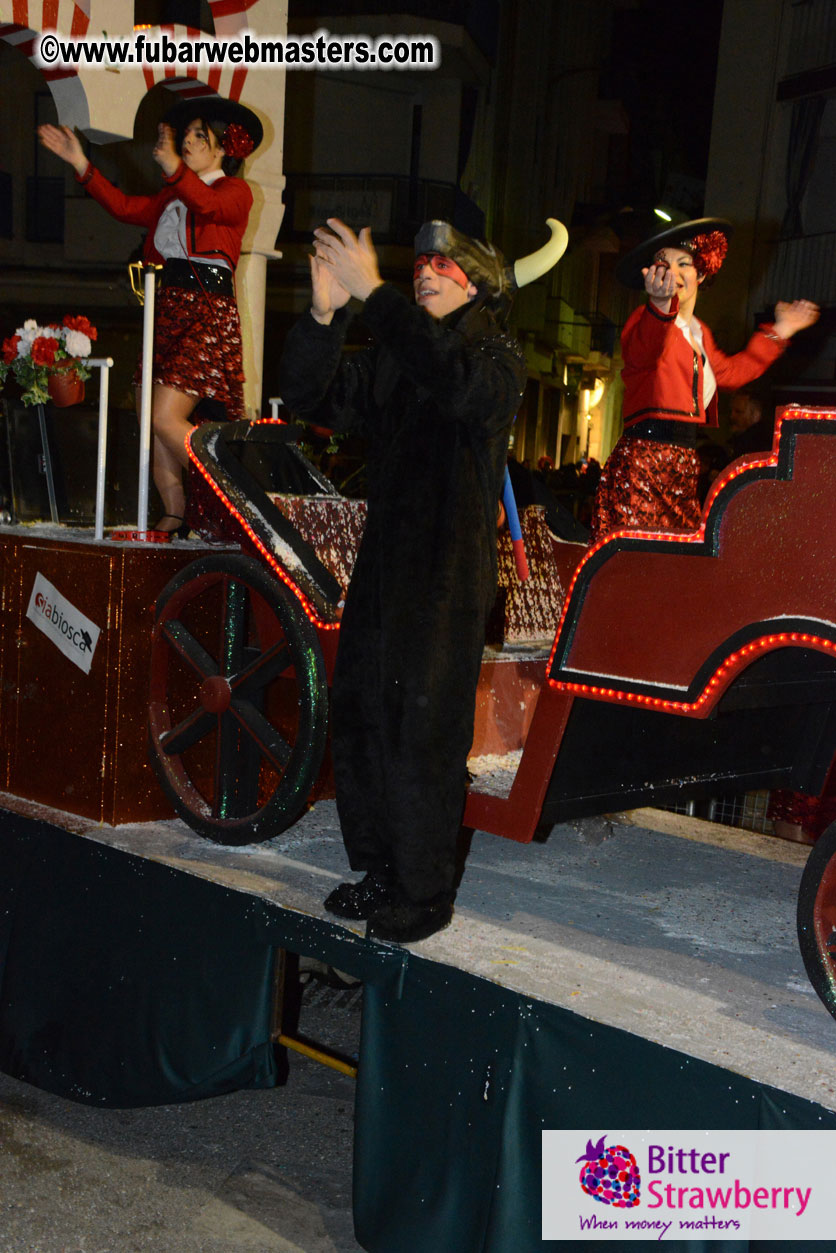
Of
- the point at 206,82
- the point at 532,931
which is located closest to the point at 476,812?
the point at 532,931

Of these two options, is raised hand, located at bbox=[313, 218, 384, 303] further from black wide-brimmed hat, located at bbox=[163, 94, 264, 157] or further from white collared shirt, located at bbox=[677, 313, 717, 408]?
black wide-brimmed hat, located at bbox=[163, 94, 264, 157]

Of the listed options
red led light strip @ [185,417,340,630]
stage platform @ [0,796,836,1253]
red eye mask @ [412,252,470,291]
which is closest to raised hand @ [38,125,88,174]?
red led light strip @ [185,417,340,630]

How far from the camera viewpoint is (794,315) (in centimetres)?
336

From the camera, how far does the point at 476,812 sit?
2.98 m

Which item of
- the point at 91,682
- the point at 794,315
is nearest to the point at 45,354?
the point at 91,682

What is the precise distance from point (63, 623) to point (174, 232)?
5.09 feet

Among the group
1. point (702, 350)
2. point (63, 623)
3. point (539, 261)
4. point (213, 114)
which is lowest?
point (63, 623)

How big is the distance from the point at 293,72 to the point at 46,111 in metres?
3.33

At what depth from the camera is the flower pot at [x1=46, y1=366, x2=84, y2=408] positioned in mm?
4316

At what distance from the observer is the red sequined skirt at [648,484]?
3.51 metres

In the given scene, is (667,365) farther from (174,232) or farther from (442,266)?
(174,232)

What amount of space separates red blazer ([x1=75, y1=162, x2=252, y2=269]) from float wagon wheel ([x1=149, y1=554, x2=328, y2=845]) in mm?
1462

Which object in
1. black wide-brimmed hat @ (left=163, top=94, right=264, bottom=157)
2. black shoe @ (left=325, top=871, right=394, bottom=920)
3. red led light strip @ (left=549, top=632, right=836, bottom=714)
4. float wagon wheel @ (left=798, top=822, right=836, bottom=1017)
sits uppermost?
black wide-brimmed hat @ (left=163, top=94, right=264, bottom=157)

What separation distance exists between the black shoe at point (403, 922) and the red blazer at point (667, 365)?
156 cm
